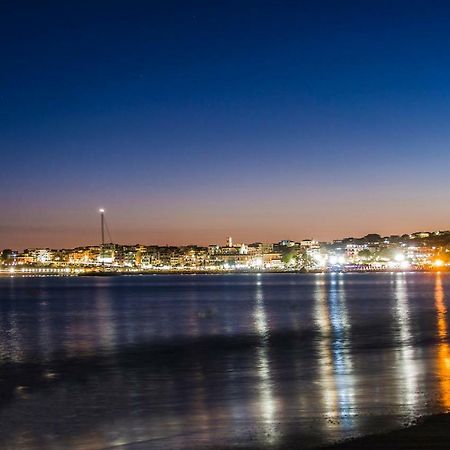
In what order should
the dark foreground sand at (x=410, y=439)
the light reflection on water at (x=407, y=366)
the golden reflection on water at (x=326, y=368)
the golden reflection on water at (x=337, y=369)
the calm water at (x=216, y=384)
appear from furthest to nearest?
the light reflection on water at (x=407, y=366) < the golden reflection on water at (x=326, y=368) < the golden reflection on water at (x=337, y=369) < the calm water at (x=216, y=384) < the dark foreground sand at (x=410, y=439)

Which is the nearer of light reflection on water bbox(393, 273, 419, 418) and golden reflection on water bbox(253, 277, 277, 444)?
golden reflection on water bbox(253, 277, 277, 444)

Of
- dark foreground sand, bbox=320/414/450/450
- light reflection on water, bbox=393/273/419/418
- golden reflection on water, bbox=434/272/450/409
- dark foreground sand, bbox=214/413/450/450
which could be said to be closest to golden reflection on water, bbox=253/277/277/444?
dark foreground sand, bbox=214/413/450/450

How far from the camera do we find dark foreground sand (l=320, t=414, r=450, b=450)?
1023cm

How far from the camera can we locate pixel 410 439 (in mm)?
10695

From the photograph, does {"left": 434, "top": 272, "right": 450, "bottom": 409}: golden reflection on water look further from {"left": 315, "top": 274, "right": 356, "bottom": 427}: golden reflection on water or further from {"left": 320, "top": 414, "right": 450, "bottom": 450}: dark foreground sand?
{"left": 320, "top": 414, "right": 450, "bottom": 450}: dark foreground sand

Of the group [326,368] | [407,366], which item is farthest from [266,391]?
[407,366]

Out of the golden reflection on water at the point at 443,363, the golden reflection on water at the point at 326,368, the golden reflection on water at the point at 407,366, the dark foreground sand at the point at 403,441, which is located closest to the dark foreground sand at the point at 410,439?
the dark foreground sand at the point at 403,441

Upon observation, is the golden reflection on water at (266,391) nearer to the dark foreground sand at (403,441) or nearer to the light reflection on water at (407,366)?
the dark foreground sand at (403,441)

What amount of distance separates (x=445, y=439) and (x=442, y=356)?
1391cm

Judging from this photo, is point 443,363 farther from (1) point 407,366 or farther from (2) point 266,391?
(2) point 266,391

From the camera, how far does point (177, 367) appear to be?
75.8ft

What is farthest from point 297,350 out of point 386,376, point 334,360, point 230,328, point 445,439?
point 445,439

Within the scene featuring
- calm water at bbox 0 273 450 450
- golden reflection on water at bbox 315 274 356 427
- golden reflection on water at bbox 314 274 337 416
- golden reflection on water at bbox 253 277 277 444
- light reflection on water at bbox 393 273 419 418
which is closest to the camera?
golden reflection on water at bbox 253 277 277 444

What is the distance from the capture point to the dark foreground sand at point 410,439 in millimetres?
10234
